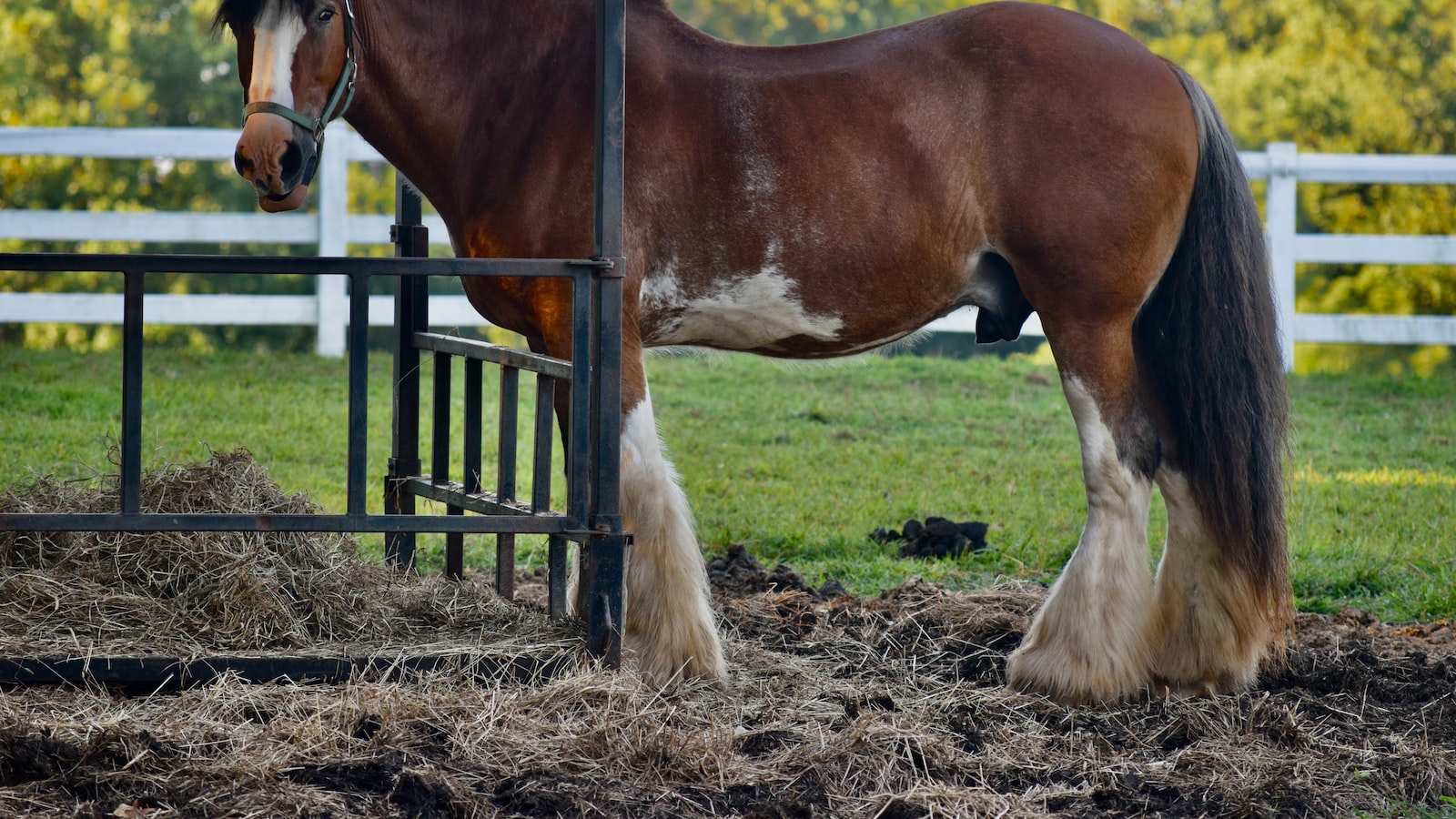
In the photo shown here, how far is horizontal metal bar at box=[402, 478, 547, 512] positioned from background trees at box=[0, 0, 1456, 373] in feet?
40.0

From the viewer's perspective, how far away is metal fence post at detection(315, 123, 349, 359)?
9.50m

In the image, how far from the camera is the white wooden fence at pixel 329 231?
9.45m

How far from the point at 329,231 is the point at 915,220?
668 cm

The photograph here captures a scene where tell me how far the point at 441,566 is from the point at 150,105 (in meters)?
13.4

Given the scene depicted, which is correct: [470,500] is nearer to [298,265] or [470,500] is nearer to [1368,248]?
[298,265]

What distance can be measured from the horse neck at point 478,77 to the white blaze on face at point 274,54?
0.96 feet

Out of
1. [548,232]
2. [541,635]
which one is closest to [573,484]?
[541,635]

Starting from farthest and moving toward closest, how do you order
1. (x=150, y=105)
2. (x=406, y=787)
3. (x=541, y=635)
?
(x=150, y=105), (x=541, y=635), (x=406, y=787)

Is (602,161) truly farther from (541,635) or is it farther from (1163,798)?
(1163,798)

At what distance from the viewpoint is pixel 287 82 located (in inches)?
144

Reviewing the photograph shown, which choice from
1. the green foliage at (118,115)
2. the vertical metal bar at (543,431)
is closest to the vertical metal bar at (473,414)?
the vertical metal bar at (543,431)

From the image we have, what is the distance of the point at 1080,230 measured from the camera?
3949 millimetres

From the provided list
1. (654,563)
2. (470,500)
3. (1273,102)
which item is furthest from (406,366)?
(1273,102)

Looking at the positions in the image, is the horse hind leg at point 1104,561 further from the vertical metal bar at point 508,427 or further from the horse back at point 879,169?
the vertical metal bar at point 508,427
